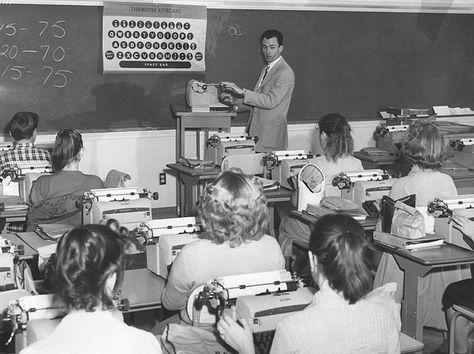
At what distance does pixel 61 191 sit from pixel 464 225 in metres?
2.39

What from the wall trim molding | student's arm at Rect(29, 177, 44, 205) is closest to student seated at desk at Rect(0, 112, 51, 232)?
student's arm at Rect(29, 177, 44, 205)

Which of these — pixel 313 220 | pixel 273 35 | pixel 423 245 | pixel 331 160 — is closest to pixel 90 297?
pixel 423 245

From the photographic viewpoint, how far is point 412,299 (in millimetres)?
3994

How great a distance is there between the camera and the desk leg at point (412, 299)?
13.0ft

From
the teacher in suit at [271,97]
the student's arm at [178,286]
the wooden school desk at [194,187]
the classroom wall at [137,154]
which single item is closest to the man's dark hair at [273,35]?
the teacher in suit at [271,97]

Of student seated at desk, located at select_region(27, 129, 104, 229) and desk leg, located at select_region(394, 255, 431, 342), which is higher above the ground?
student seated at desk, located at select_region(27, 129, 104, 229)

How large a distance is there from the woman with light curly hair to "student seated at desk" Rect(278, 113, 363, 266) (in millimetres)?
1862

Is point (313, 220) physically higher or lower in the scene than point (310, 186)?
lower

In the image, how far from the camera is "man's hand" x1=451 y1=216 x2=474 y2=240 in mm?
3988

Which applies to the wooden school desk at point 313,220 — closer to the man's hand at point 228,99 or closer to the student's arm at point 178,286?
the student's arm at point 178,286

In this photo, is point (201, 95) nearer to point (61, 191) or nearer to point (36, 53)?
point (36, 53)

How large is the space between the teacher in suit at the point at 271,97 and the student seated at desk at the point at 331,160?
1863 mm

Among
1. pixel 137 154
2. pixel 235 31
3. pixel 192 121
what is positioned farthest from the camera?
pixel 235 31

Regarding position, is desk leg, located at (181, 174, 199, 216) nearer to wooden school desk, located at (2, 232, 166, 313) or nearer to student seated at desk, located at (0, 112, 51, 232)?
student seated at desk, located at (0, 112, 51, 232)
